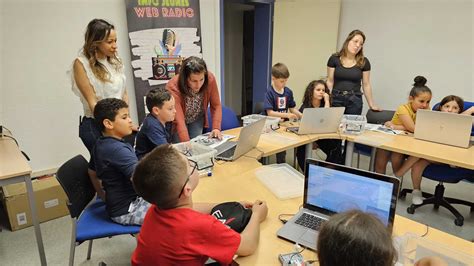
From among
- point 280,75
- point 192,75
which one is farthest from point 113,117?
point 280,75

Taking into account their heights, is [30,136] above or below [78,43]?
below

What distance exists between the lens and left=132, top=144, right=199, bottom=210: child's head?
1086 mm

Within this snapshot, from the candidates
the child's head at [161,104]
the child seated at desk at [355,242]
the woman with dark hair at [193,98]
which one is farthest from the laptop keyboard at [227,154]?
the child seated at desk at [355,242]

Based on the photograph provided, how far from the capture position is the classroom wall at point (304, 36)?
4.35 meters

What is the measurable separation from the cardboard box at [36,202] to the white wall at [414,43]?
3.92m

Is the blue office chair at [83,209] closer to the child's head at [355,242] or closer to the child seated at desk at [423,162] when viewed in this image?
the child's head at [355,242]

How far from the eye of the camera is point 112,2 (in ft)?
10.0

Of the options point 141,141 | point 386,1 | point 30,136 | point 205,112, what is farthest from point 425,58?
point 30,136

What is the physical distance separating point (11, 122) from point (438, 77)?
14.7 ft

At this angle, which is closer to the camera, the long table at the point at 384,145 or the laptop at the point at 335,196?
the laptop at the point at 335,196

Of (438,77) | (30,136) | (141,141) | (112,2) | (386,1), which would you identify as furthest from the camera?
(386,1)

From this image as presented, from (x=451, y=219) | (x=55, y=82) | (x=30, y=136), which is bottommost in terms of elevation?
(x=451, y=219)

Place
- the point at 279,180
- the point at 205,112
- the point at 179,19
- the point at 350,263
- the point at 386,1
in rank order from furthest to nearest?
the point at 386,1 → the point at 179,19 → the point at 205,112 → the point at 279,180 → the point at 350,263

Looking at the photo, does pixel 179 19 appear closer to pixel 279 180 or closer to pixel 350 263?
pixel 279 180
